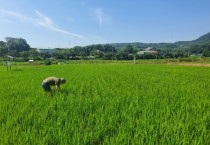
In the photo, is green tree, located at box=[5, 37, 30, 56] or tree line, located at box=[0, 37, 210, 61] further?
green tree, located at box=[5, 37, 30, 56]

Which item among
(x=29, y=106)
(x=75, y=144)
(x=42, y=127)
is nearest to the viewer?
(x=75, y=144)

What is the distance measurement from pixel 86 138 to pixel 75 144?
191 millimetres

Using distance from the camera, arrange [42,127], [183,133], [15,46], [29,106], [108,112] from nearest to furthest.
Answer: [183,133] < [42,127] < [108,112] < [29,106] < [15,46]

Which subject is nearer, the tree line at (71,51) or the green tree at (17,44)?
the tree line at (71,51)

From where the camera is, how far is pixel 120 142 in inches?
110

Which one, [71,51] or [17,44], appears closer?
[71,51]

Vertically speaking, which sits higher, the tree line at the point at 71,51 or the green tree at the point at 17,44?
the green tree at the point at 17,44

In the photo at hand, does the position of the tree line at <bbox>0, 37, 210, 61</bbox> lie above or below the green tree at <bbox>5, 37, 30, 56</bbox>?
below

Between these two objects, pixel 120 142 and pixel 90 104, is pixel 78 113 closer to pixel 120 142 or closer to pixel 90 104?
pixel 90 104

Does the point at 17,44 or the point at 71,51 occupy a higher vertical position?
the point at 17,44

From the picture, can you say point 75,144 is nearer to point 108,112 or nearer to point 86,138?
point 86,138

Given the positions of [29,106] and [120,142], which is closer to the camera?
[120,142]

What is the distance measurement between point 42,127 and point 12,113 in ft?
3.83

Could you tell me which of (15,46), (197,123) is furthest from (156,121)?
(15,46)
